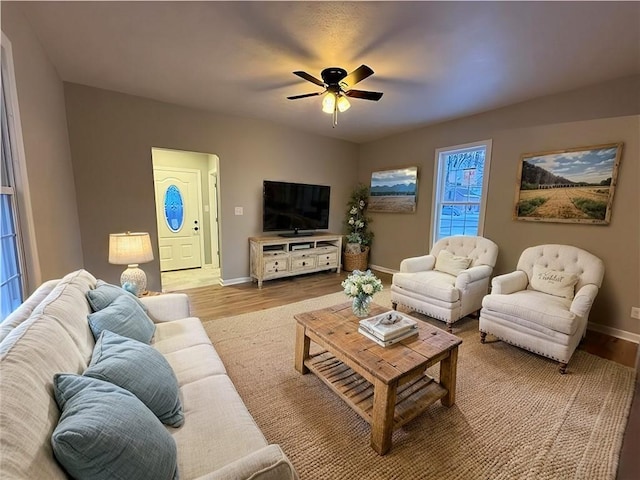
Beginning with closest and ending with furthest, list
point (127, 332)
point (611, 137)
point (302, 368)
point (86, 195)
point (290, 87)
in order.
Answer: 1. point (127, 332)
2. point (302, 368)
3. point (611, 137)
4. point (290, 87)
5. point (86, 195)

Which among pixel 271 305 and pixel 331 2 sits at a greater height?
pixel 331 2

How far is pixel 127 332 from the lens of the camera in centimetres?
145

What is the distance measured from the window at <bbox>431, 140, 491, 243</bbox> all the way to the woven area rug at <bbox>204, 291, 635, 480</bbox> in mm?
2080

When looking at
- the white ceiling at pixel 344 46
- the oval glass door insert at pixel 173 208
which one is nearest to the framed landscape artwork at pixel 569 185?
the white ceiling at pixel 344 46

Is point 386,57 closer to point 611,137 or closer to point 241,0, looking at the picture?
point 241,0

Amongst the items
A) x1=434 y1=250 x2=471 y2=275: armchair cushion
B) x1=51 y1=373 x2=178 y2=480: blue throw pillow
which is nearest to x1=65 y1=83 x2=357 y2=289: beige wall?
x1=434 y1=250 x2=471 y2=275: armchair cushion

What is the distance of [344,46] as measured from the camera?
2164 mm

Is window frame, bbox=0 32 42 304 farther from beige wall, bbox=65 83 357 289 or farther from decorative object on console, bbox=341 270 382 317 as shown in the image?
decorative object on console, bbox=341 270 382 317

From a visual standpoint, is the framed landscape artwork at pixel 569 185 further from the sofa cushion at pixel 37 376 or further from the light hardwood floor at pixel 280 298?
the sofa cushion at pixel 37 376

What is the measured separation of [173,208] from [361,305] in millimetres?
4473

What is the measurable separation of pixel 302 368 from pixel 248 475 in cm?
133

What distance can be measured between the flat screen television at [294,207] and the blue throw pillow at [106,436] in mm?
3653

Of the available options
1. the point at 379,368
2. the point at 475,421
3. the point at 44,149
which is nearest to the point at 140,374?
the point at 379,368

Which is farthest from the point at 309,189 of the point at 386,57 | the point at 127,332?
the point at 127,332
